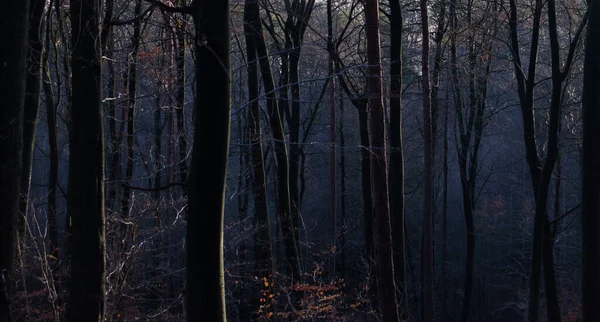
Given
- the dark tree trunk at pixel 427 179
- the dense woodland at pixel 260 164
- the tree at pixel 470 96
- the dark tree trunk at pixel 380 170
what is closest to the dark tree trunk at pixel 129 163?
the dense woodland at pixel 260 164

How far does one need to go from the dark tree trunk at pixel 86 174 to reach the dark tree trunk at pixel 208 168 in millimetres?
1615

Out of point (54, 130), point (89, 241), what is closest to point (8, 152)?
point (89, 241)

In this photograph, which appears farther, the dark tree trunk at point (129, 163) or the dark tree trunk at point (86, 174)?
the dark tree trunk at point (129, 163)

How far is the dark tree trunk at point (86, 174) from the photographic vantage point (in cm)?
820

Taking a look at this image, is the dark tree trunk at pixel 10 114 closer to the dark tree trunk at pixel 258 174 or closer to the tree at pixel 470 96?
the dark tree trunk at pixel 258 174

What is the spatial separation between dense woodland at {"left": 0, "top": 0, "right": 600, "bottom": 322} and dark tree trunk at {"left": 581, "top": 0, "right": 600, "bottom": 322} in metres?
0.04

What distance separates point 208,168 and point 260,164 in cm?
1086

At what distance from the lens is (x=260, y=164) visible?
18.4 meters

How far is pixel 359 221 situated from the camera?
108 feet

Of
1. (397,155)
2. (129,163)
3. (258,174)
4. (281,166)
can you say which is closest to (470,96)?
(281,166)

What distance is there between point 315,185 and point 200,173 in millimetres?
31849

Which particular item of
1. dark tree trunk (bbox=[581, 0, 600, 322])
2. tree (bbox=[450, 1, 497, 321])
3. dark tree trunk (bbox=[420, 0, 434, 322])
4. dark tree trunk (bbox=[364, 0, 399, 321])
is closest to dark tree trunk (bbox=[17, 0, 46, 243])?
dark tree trunk (bbox=[364, 0, 399, 321])

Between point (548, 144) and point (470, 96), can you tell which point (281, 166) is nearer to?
point (548, 144)

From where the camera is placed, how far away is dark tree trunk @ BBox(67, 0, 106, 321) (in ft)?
26.9
